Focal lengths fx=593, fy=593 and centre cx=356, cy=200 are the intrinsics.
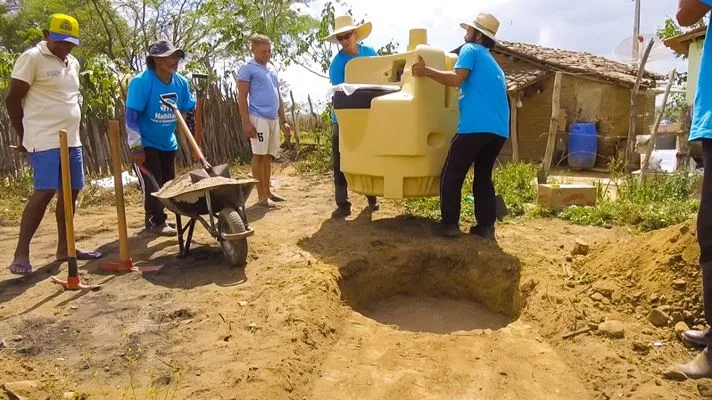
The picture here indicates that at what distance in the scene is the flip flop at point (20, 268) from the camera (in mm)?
3988

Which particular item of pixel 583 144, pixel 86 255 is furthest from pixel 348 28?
pixel 583 144

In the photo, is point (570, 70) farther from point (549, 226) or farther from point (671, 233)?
point (671, 233)

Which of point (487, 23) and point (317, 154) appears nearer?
point (487, 23)

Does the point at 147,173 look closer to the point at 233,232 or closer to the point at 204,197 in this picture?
the point at 204,197

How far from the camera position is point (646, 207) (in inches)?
210

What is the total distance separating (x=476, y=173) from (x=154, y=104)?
2.60 meters

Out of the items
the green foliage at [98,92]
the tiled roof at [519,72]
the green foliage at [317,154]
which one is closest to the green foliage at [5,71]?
the green foliage at [98,92]

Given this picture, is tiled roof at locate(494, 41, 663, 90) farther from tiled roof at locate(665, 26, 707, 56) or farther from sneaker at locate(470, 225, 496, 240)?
sneaker at locate(470, 225, 496, 240)

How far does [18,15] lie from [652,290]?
20936mm

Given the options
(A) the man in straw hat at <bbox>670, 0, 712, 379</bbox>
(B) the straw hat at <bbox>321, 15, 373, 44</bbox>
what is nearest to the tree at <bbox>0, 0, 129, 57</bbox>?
(B) the straw hat at <bbox>321, 15, 373, 44</bbox>

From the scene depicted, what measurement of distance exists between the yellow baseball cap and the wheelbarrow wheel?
59.6 inches

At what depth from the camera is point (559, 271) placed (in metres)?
3.86

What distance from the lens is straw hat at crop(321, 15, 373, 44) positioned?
5.33 metres

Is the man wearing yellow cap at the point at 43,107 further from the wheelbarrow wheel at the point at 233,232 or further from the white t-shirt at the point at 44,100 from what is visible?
the wheelbarrow wheel at the point at 233,232
